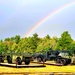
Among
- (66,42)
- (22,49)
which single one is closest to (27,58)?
(66,42)

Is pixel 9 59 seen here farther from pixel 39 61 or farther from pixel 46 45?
pixel 46 45

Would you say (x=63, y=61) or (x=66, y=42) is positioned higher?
(x=66, y=42)

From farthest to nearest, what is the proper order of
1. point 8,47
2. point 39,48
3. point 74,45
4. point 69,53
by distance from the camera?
point 8,47, point 39,48, point 74,45, point 69,53

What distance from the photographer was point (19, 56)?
113ft

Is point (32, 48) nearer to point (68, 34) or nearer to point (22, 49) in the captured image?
point (22, 49)

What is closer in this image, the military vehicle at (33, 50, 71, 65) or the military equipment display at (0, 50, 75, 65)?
the military equipment display at (0, 50, 75, 65)

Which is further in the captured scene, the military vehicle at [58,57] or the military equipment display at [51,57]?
the military vehicle at [58,57]

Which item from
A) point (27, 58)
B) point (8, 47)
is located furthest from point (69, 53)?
point (8, 47)

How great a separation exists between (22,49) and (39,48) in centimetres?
849

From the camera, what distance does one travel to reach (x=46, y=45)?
90.0 m

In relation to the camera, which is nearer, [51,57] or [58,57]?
[58,57]

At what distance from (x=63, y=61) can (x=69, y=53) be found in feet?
10.5

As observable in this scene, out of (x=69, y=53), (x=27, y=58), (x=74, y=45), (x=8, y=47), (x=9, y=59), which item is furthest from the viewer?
(x=8, y=47)

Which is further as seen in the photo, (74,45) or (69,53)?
(74,45)
